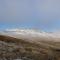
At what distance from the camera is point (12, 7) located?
2.74 meters

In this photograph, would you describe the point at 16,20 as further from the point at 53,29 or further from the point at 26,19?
the point at 53,29

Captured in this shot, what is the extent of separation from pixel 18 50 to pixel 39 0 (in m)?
1.35

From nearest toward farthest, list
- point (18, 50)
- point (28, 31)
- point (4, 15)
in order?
1. point (18, 50)
2. point (28, 31)
3. point (4, 15)

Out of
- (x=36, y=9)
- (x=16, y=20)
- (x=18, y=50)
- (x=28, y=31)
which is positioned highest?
(x=36, y=9)

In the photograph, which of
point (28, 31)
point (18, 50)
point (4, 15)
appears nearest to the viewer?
point (18, 50)

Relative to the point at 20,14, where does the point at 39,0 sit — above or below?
above

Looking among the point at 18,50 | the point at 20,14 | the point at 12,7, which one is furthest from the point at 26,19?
the point at 18,50

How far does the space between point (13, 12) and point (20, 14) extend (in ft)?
0.44

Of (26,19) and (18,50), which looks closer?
(18,50)

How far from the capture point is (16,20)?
268 centimetres

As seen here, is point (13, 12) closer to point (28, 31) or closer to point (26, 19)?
point (26, 19)

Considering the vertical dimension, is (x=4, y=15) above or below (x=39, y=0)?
below

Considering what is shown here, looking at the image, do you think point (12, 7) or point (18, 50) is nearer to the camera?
point (18, 50)

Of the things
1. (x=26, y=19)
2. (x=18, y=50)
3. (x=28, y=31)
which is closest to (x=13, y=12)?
(x=26, y=19)
